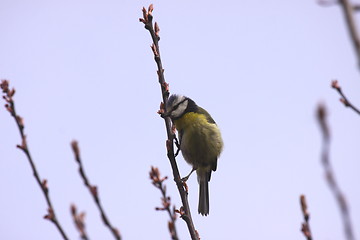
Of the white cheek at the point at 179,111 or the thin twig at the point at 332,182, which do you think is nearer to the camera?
the thin twig at the point at 332,182

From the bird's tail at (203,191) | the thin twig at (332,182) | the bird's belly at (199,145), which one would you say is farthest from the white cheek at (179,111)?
the thin twig at (332,182)

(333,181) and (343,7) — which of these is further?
(343,7)

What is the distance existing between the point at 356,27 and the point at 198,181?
638 cm

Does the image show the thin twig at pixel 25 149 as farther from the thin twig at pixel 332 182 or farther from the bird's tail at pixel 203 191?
the bird's tail at pixel 203 191

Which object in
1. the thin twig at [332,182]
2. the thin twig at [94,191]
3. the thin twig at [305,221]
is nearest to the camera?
the thin twig at [332,182]

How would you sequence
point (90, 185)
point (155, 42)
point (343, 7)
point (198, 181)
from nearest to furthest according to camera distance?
point (343, 7)
point (90, 185)
point (155, 42)
point (198, 181)

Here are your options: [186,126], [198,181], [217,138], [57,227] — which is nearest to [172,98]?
[186,126]

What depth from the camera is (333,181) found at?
1379 mm

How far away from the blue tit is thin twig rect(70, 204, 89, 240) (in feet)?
15.4

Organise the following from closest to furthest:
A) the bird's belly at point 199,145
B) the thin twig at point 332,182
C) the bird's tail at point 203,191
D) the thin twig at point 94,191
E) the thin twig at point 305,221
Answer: the thin twig at point 332,182 → the thin twig at point 94,191 → the thin twig at point 305,221 → the bird's belly at point 199,145 → the bird's tail at point 203,191

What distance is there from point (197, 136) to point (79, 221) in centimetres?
506

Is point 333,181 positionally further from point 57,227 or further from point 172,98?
point 172,98

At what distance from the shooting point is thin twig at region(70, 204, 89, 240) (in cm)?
184

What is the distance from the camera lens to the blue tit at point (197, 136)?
22.5 ft
